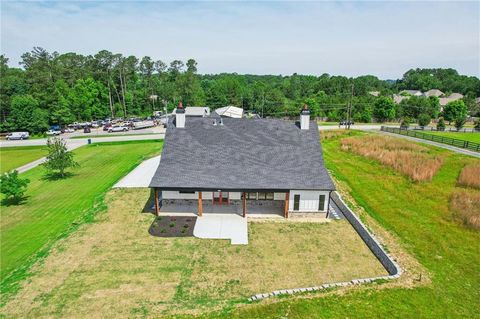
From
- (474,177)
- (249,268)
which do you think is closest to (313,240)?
(249,268)

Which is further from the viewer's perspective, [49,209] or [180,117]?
[180,117]

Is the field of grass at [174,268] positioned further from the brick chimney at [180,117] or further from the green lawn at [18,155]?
the green lawn at [18,155]

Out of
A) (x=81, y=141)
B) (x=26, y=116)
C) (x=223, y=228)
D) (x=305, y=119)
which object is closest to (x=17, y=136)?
(x=26, y=116)

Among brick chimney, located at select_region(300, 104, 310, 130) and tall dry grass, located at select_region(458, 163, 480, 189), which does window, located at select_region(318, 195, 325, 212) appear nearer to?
brick chimney, located at select_region(300, 104, 310, 130)

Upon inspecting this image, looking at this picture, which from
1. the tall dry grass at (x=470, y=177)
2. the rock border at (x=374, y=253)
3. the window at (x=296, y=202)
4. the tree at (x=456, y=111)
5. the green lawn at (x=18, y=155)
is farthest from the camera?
the tree at (x=456, y=111)

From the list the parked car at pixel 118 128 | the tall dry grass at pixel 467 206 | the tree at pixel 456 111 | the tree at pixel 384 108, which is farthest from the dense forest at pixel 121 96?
the tall dry grass at pixel 467 206

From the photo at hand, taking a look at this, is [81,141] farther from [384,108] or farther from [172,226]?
[384,108]

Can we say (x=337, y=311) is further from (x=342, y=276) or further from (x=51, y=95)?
(x=51, y=95)
